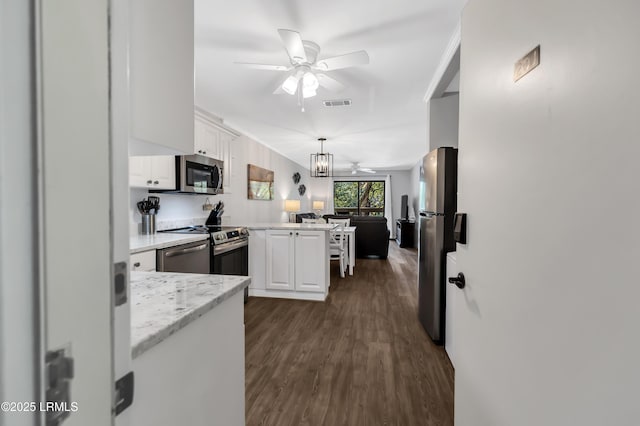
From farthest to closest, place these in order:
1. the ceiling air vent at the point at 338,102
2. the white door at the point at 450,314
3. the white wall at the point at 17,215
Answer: the ceiling air vent at the point at 338,102, the white door at the point at 450,314, the white wall at the point at 17,215

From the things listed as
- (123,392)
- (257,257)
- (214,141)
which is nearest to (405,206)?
(257,257)

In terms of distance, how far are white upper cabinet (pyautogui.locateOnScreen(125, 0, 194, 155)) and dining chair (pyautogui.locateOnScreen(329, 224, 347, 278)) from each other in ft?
12.8

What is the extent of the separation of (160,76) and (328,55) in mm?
2086

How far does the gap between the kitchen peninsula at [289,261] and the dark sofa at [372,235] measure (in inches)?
109

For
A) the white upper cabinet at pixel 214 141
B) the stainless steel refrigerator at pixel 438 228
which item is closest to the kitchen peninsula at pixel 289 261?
the white upper cabinet at pixel 214 141

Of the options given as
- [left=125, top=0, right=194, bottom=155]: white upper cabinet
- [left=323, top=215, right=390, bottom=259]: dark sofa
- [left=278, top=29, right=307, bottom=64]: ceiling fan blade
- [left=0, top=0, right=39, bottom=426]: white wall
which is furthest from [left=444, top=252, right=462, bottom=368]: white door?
[left=323, top=215, right=390, bottom=259]: dark sofa

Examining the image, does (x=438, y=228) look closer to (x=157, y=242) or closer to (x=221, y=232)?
(x=221, y=232)

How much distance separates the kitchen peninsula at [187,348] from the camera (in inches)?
26.2

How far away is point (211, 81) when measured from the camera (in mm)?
3000

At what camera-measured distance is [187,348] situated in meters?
0.81

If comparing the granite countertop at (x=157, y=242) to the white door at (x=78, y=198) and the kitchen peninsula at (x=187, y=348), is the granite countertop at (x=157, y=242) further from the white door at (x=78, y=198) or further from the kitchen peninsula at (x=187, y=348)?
the white door at (x=78, y=198)

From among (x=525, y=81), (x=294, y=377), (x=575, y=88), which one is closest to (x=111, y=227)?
(x=575, y=88)

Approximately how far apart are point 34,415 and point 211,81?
3218mm

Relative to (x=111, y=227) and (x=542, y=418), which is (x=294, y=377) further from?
(x=111, y=227)
